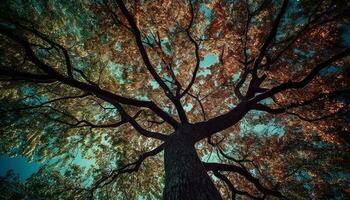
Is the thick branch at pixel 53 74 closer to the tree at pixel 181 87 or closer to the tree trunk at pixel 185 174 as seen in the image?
the tree at pixel 181 87

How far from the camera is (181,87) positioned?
841 centimetres

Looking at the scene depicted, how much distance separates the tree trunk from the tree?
→ 0.14 meters

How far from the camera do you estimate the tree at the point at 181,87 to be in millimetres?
7512

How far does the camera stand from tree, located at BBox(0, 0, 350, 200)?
7512 millimetres

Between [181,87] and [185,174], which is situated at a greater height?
[181,87]

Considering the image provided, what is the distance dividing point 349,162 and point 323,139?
1.09 m

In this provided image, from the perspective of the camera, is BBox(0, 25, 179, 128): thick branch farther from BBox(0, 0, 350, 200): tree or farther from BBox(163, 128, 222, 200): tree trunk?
BBox(163, 128, 222, 200): tree trunk

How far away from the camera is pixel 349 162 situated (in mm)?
8492

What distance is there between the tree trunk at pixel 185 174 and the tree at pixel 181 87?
0.45ft

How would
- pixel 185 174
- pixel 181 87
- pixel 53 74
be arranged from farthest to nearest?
pixel 181 87
pixel 53 74
pixel 185 174

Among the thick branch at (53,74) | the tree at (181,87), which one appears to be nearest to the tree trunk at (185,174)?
the tree at (181,87)

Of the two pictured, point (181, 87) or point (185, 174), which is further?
point (181, 87)

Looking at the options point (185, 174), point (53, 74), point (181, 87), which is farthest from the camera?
point (181, 87)

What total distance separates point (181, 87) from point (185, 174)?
14.0 feet
